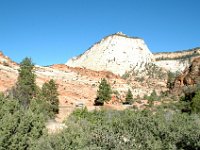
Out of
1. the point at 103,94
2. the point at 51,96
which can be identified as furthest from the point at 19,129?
the point at 103,94

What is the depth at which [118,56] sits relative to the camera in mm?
189250

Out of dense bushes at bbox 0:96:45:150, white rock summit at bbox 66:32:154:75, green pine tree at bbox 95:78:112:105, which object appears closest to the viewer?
dense bushes at bbox 0:96:45:150

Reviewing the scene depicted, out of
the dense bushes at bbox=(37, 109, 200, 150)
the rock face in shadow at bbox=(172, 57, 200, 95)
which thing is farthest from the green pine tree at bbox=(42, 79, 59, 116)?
the dense bushes at bbox=(37, 109, 200, 150)

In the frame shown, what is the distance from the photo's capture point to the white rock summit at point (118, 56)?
186 m

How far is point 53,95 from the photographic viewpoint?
65.8 meters

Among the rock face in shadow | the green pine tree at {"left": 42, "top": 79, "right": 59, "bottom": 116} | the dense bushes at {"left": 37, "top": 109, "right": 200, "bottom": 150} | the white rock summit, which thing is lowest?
the dense bushes at {"left": 37, "top": 109, "right": 200, "bottom": 150}

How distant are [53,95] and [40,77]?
27071 millimetres

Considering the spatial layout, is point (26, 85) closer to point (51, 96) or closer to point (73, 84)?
point (51, 96)

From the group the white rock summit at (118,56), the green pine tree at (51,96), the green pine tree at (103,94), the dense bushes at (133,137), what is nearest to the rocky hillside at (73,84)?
the green pine tree at (103,94)

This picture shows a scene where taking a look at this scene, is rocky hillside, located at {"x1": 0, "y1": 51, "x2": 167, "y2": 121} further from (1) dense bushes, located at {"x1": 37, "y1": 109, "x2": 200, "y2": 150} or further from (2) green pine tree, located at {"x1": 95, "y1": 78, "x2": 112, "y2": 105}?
(1) dense bushes, located at {"x1": 37, "y1": 109, "x2": 200, "y2": 150}

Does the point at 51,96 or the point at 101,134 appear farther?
the point at 51,96

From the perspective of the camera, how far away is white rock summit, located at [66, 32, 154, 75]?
611ft

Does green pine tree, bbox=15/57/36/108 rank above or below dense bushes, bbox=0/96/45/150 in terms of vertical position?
above

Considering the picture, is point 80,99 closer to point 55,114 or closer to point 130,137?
point 55,114
